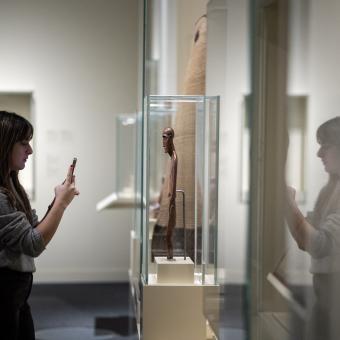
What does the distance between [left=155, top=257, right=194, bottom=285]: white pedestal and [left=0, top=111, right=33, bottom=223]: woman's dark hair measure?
469 millimetres

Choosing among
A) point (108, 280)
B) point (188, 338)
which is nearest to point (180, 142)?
point (188, 338)

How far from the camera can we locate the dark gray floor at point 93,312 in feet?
7.97

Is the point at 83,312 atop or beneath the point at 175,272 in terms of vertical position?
beneath

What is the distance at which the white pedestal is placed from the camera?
2.00m

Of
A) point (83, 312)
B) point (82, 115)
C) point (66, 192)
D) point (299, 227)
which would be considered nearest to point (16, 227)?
point (66, 192)

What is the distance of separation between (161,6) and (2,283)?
2.99 m

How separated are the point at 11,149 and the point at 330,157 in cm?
102

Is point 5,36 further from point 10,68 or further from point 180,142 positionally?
point 180,142

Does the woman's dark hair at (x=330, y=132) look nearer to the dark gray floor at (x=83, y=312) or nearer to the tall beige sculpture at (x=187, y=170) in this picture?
the tall beige sculpture at (x=187, y=170)

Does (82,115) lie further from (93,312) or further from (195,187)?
(195,187)

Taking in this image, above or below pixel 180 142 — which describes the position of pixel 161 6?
above

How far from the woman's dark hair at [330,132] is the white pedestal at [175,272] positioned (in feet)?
3.30

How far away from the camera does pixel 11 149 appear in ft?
5.87

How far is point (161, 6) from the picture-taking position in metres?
4.29
